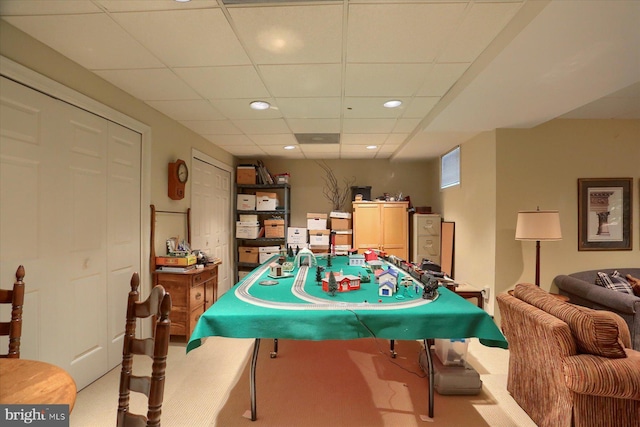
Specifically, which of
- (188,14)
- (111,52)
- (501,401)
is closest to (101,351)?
(111,52)

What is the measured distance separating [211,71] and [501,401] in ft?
11.0

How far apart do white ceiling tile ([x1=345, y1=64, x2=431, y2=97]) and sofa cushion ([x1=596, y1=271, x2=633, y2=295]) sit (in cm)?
292

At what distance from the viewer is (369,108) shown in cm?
328

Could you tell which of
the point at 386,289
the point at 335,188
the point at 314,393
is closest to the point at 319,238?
the point at 335,188

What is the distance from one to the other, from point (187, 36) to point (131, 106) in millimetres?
1388

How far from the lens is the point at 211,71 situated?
246 centimetres

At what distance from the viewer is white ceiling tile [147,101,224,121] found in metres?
3.16

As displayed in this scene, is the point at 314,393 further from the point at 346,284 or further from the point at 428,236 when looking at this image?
the point at 428,236

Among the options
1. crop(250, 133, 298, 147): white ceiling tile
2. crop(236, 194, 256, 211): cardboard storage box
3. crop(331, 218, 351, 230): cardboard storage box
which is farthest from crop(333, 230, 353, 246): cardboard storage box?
crop(250, 133, 298, 147): white ceiling tile

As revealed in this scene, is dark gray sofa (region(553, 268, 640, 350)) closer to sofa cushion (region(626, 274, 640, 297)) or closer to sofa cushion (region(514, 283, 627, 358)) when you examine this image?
sofa cushion (region(626, 274, 640, 297))

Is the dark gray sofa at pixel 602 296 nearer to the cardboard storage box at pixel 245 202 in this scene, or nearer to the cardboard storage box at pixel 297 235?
the cardboard storage box at pixel 297 235

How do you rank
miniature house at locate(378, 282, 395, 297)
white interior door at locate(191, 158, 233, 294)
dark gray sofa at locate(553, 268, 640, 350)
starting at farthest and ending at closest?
1. white interior door at locate(191, 158, 233, 294)
2. dark gray sofa at locate(553, 268, 640, 350)
3. miniature house at locate(378, 282, 395, 297)

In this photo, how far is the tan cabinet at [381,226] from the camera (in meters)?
5.62

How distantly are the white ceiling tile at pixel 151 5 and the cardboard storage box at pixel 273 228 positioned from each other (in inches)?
166
